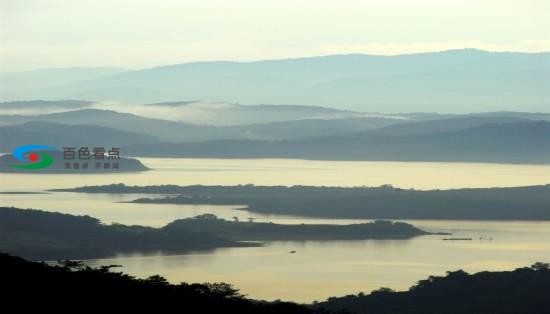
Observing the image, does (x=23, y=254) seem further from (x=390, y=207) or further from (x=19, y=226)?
(x=390, y=207)

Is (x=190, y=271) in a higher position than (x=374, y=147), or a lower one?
lower

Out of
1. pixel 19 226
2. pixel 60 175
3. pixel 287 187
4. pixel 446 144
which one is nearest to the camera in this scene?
pixel 19 226

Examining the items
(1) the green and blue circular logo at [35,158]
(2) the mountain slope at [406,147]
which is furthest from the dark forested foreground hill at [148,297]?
(2) the mountain slope at [406,147]

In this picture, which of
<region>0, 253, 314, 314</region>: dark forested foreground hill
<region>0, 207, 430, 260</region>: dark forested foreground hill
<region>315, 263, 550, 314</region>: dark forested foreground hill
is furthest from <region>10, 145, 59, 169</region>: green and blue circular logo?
<region>0, 253, 314, 314</region>: dark forested foreground hill

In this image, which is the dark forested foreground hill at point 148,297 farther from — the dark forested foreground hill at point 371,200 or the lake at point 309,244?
the dark forested foreground hill at point 371,200

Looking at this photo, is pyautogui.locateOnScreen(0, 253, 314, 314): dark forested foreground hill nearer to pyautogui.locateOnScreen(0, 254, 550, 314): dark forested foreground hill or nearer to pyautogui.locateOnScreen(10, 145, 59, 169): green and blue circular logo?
pyautogui.locateOnScreen(0, 254, 550, 314): dark forested foreground hill

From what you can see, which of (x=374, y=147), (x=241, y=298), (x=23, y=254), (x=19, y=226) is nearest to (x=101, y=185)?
(x=19, y=226)
